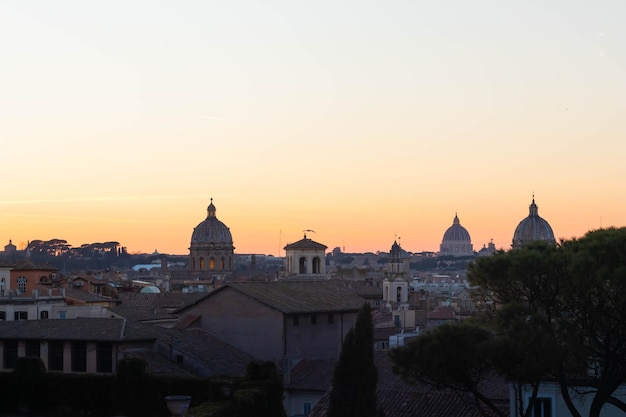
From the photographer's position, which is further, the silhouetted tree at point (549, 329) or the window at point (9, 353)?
the window at point (9, 353)

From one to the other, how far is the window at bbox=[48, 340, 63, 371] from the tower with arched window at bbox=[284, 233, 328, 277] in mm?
69647

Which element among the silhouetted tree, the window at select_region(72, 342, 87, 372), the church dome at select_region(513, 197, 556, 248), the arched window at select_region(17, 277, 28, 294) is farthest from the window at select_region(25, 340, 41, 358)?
the church dome at select_region(513, 197, 556, 248)

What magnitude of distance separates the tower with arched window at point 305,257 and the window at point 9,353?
226 feet

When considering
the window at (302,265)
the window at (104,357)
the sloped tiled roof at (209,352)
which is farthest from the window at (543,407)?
the window at (302,265)

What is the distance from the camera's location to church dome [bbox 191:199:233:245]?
6722 inches

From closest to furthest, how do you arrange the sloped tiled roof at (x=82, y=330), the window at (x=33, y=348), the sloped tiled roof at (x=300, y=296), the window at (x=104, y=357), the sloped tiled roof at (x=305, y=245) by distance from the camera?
1. the window at (x=104, y=357)
2. the sloped tiled roof at (x=82, y=330)
3. the window at (x=33, y=348)
4. the sloped tiled roof at (x=300, y=296)
5. the sloped tiled roof at (x=305, y=245)

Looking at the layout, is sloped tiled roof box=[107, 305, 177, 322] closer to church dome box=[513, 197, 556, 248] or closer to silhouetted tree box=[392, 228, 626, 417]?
silhouetted tree box=[392, 228, 626, 417]

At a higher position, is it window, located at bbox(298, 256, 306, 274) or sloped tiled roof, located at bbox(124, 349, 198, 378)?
window, located at bbox(298, 256, 306, 274)

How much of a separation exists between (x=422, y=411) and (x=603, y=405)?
5105 mm

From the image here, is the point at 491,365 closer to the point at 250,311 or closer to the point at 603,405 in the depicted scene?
the point at 603,405

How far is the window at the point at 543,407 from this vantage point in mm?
22828

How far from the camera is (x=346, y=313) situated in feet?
Result: 120

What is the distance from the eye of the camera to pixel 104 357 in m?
31.2

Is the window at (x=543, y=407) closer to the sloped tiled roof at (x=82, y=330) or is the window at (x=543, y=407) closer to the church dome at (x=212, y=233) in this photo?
the sloped tiled roof at (x=82, y=330)
